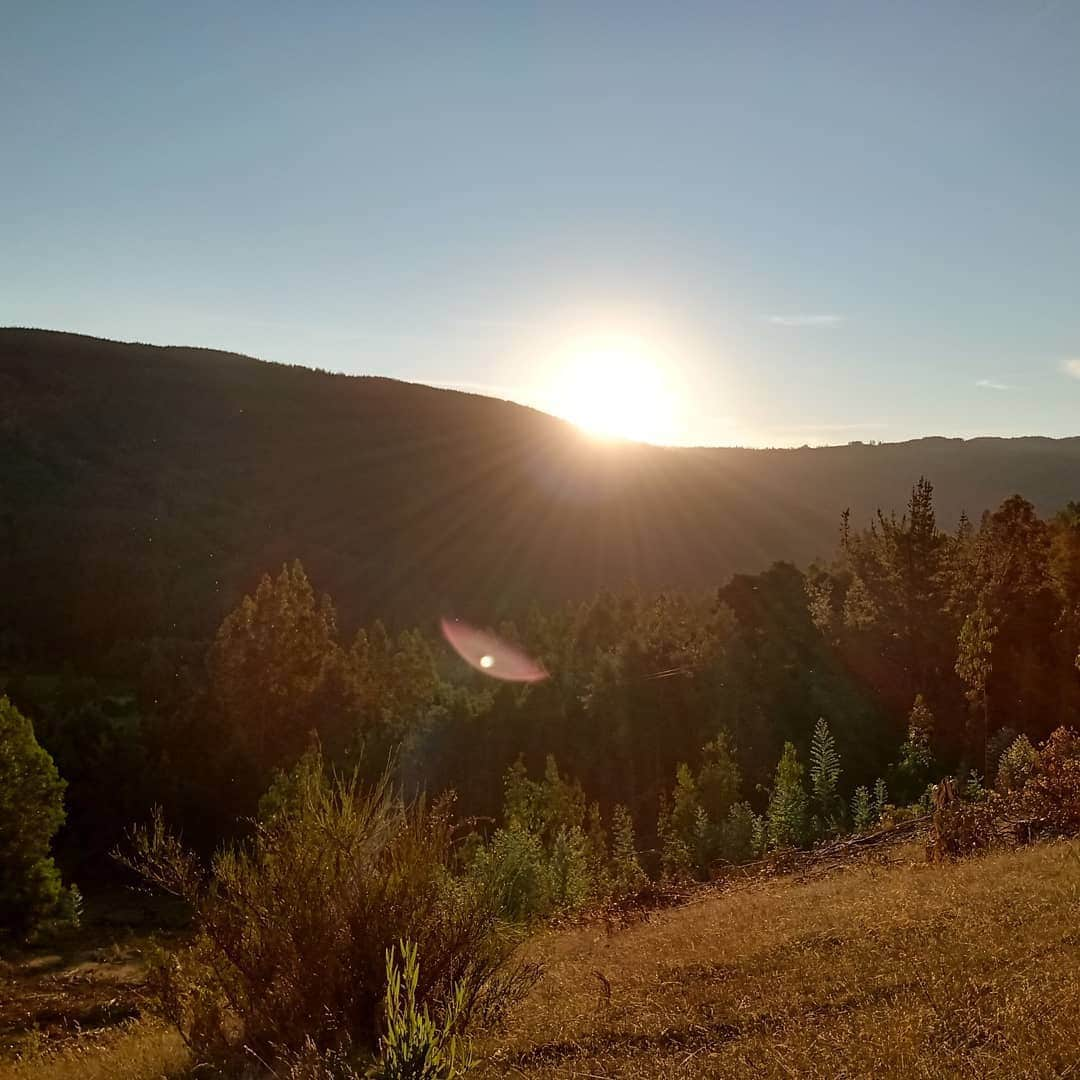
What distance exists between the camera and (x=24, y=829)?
23625mm

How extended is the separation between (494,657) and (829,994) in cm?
3697

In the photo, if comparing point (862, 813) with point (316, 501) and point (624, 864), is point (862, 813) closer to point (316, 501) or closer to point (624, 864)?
point (624, 864)

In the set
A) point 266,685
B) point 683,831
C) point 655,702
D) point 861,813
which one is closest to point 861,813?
point 861,813

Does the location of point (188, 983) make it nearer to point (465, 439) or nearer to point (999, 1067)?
point (999, 1067)

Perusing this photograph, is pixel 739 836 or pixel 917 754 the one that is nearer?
pixel 739 836

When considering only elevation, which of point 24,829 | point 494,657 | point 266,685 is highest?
point 266,685

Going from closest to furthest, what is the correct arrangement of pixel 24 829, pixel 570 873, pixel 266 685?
pixel 570 873, pixel 24 829, pixel 266 685

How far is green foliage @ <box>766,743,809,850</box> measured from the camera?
58.6 ft

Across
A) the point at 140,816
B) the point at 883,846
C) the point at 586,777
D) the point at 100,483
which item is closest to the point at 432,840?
the point at 883,846

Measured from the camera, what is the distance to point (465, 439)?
10875 centimetres

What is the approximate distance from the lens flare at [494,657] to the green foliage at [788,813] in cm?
1490

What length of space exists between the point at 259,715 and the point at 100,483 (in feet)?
158

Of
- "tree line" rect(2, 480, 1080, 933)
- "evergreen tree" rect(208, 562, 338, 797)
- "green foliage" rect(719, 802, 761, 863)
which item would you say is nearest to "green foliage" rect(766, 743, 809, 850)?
"green foliage" rect(719, 802, 761, 863)

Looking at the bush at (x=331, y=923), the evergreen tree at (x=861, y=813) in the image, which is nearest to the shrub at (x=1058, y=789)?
the evergreen tree at (x=861, y=813)
